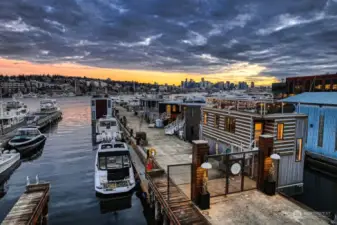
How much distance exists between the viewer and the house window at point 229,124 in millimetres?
16016

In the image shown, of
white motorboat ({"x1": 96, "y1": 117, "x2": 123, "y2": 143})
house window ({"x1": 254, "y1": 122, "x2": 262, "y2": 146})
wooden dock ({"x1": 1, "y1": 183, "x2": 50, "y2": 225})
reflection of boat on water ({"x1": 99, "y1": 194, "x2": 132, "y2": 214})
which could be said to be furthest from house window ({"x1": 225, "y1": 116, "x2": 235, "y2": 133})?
white motorboat ({"x1": 96, "y1": 117, "x2": 123, "y2": 143})

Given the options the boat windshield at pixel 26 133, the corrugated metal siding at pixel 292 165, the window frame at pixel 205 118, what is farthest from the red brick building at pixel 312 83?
the boat windshield at pixel 26 133

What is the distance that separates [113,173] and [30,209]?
17.9ft

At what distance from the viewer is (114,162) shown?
17391 millimetres

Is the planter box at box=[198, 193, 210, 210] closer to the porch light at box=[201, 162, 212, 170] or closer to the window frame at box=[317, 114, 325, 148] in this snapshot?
the porch light at box=[201, 162, 212, 170]

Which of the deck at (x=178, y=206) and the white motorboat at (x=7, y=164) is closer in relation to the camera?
the deck at (x=178, y=206)

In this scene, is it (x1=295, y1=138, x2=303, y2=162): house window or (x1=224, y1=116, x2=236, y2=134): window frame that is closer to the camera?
(x1=295, y1=138, x2=303, y2=162): house window

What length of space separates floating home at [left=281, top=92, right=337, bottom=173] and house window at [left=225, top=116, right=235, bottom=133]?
9.67m

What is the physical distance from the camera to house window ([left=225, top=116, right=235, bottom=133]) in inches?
631

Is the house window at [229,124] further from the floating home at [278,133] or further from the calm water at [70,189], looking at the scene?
the calm water at [70,189]

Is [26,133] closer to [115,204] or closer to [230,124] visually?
[115,204]

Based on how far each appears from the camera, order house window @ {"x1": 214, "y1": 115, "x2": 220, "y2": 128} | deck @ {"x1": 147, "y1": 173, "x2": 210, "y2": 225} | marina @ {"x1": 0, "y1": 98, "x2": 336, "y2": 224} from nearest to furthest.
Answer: deck @ {"x1": 147, "y1": 173, "x2": 210, "y2": 225}, marina @ {"x1": 0, "y1": 98, "x2": 336, "y2": 224}, house window @ {"x1": 214, "y1": 115, "x2": 220, "y2": 128}

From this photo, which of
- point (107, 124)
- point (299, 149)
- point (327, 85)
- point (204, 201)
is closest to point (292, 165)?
point (299, 149)

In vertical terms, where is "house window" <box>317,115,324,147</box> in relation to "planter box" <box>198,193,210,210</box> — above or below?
above
